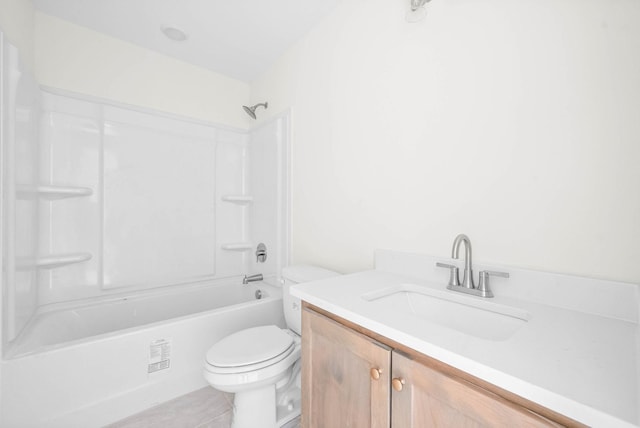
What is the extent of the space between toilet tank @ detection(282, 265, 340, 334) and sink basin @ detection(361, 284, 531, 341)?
52 centimetres

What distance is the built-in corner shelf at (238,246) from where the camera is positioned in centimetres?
248

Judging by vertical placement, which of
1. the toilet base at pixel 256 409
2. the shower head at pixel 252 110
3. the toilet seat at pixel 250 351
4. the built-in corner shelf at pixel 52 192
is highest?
the shower head at pixel 252 110

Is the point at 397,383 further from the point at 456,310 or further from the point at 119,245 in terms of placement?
the point at 119,245

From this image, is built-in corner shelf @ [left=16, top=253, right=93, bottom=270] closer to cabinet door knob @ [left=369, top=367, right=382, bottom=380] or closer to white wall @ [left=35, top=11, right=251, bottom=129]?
white wall @ [left=35, top=11, right=251, bottom=129]

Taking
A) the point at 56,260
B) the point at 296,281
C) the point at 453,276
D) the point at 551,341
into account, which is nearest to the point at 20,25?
the point at 56,260

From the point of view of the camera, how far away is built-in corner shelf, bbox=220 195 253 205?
247 centimetres

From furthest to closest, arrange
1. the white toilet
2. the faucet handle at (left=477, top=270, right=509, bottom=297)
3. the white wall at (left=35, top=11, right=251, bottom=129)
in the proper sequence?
the white wall at (left=35, top=11, right=251, bottom=129)
the white toilet
the faucet handle at (left=477, top=270, right=509, bottom=297)

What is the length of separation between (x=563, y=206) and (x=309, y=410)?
1.13 m

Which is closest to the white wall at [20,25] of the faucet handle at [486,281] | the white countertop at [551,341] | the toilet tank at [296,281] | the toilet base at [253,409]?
the toilet tank at [296,281]

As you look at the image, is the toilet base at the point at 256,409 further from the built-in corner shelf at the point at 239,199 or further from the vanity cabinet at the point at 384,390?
the built-in corner shelf at the point at 239,199

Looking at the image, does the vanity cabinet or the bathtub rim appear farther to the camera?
the bathtub rim

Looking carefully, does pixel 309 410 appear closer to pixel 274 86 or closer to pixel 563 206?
pixel 563 206

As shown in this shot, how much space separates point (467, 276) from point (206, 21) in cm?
219

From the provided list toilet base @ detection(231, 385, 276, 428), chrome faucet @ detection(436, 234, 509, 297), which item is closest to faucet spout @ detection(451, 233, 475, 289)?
chrome faucet @ detection(436, 234, 509, 297)
